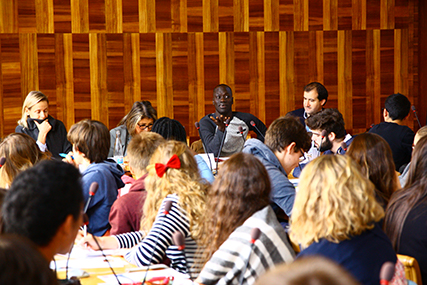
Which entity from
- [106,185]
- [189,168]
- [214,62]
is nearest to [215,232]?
[189,168]

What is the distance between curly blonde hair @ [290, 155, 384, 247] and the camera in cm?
175

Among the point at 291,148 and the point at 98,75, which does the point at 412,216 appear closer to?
the point at 291,148

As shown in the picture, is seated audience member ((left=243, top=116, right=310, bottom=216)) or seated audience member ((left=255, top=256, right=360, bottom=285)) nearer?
seated audience member ((left=255, top=256, right=360, bottom=285))

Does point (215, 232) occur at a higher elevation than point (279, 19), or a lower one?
lower

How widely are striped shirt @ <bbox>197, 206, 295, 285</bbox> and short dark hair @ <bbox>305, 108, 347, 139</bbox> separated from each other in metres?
2.41

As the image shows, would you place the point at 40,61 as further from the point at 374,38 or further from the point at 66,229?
the point at 66,229

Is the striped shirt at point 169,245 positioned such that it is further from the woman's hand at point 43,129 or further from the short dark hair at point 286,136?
the woman's hand at point 43,129

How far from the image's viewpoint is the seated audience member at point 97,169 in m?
3.14

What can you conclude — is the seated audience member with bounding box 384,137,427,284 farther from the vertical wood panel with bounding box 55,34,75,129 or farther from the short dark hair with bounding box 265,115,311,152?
the vertical wood panel with bounding box 55,34,75,129

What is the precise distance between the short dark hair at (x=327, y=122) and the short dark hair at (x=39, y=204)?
10.4 feet

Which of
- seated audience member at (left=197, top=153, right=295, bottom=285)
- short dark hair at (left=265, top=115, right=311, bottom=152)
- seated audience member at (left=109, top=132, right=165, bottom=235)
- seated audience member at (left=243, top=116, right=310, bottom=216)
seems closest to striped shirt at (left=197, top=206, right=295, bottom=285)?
seated audience member at (left=197, top=153, right=295, bottom=285)

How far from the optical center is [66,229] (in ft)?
4.49

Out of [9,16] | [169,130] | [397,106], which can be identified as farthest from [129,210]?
[9,16]

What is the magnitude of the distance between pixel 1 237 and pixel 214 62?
6.67 meters
